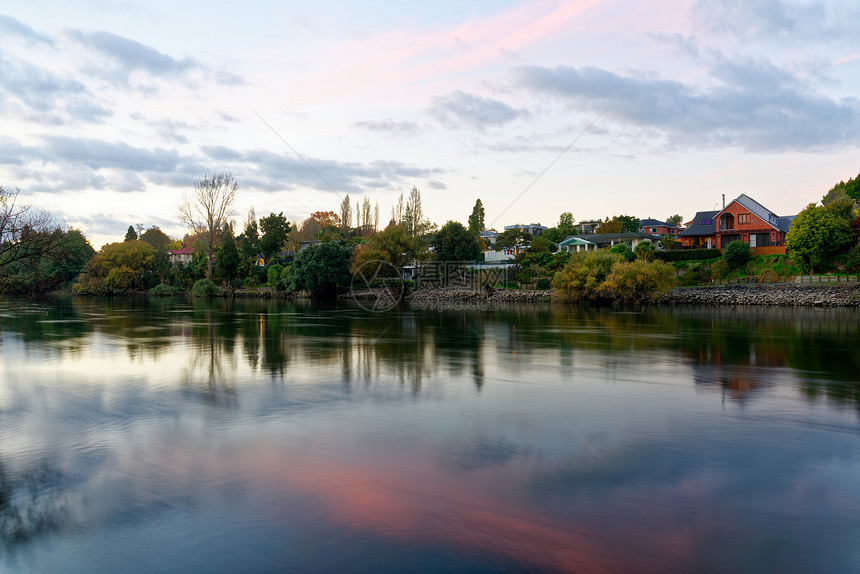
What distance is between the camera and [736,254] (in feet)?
167

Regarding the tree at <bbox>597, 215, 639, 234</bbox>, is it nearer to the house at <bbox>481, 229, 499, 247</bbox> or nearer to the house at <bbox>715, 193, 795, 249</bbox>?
the house at <bbox>481, 229, 499, 247</bbox>

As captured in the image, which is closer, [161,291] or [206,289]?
[206,289]

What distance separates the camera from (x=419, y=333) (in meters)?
24.9

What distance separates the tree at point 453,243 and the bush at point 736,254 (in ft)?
91.0

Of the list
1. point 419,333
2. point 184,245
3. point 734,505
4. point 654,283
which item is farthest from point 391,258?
point 184,245

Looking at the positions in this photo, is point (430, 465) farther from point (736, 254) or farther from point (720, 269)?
point (736, 254)

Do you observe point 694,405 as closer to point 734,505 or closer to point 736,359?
point 734,505

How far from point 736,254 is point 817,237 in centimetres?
700

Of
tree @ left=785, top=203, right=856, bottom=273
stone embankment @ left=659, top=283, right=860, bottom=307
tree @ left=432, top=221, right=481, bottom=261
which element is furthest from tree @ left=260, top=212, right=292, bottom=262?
tree @ left=785, top=203, right=856, bottom=273

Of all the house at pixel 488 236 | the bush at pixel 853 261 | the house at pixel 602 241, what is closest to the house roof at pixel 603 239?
the house at pixel 602 241

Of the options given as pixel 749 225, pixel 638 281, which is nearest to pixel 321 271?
pixel 638 281

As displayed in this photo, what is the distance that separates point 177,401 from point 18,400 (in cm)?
344

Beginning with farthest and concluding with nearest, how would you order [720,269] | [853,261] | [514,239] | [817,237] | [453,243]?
1. [514,239]
2. [453,243]
3. [720,269]
4. [817,237]
5. [853,261]

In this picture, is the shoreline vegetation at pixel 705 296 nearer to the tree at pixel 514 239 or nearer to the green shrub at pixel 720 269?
the green shrub at pixel 720 269
